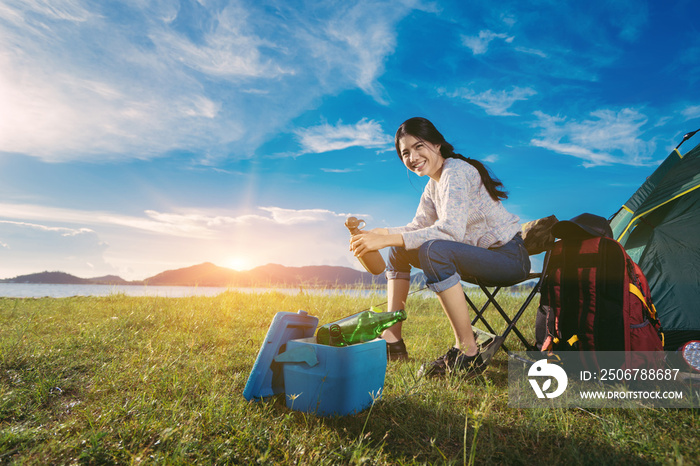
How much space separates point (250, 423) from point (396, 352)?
1505 millimetres

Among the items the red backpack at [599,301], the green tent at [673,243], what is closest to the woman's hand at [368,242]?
the red backpack at [599,301]

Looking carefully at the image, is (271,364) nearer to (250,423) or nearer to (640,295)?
(250,423)

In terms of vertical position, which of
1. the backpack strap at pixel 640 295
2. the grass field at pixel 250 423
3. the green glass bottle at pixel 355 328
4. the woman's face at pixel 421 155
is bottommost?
the grass field at pixel 250 423

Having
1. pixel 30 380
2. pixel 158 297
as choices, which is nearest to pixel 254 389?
pixel 30 380

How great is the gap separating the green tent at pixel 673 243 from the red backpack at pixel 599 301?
0.84 metres

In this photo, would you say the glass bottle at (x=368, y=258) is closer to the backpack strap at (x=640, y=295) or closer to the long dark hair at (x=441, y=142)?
the long dark hair at (x=441, y=142)

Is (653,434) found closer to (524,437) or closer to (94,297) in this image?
(524,437)

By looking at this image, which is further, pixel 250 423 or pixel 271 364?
pixel 271 364

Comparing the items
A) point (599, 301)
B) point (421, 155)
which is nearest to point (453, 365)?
point (599, 301)

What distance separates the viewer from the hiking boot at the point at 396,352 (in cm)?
290

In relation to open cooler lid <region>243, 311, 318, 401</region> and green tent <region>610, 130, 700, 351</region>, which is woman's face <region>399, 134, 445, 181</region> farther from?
green tent <region>610, 130, 700, 351</region>

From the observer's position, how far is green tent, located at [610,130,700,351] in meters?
3.16

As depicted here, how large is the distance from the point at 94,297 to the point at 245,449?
23.6 feet

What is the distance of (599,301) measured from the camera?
2477mm
